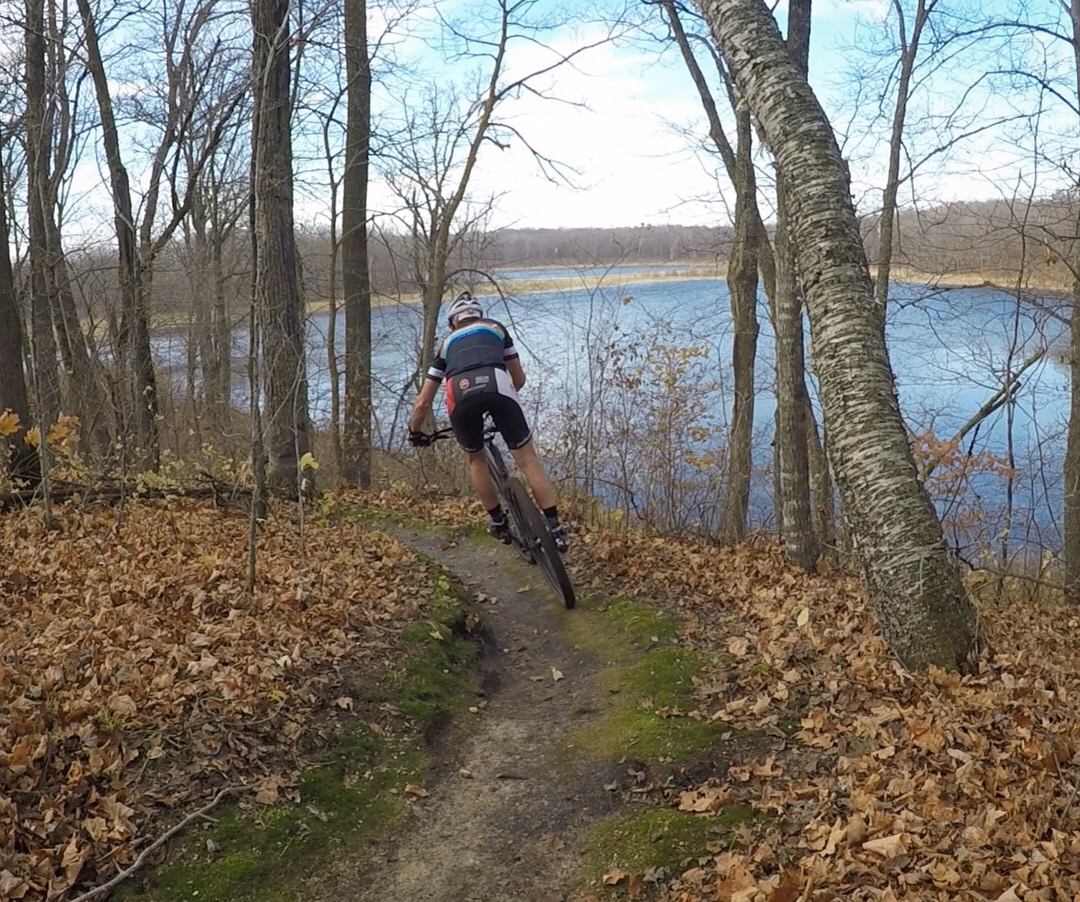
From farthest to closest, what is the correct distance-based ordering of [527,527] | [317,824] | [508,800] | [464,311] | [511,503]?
1. [511,503]
2. [527,527]
3. [464,311]
4. [508,800]
5. [317,824]

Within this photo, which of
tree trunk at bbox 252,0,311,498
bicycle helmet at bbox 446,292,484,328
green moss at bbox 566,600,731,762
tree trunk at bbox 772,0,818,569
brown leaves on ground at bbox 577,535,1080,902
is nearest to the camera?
brown leaves on ground at bbox 577,535,1080,902

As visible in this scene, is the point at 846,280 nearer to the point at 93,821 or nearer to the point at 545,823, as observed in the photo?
the point at 545,823

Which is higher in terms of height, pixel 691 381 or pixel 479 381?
pixel 479 381

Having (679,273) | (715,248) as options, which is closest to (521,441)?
(715,248)

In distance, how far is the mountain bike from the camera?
6801 millimetres

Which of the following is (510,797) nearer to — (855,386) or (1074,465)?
(855,386)

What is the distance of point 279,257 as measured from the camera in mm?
9297

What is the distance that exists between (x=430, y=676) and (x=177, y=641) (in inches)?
58.8

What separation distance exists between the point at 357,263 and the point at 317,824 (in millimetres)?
11247

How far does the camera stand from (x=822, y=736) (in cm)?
430

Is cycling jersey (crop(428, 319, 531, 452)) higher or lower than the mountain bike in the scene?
higher

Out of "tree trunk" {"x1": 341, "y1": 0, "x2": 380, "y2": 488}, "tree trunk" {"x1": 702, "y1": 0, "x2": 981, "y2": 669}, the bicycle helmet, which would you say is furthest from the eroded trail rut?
"tree trunk" {"x1": 341, "y1": 0, "x2": 380, "y2": 488}

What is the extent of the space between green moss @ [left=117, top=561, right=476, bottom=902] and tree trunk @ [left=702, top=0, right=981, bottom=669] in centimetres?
261

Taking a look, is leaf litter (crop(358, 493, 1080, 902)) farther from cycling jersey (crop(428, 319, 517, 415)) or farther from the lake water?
the lake water
